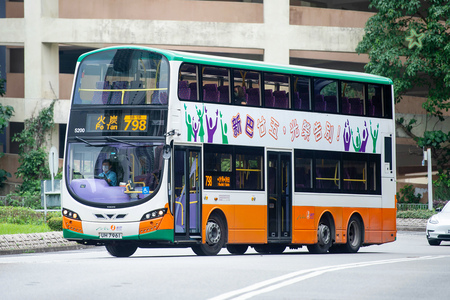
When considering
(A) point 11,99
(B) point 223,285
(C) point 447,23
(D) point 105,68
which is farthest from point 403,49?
(B) point 223,285

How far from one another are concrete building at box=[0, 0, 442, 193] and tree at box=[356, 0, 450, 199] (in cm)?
174

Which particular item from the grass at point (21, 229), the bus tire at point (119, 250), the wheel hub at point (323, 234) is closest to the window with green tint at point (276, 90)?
the wheel hub at point (323, 234)

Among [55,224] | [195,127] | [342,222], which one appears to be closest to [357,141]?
[342,222]

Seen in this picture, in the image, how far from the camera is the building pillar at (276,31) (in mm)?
40750

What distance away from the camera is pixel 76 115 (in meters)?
18.7

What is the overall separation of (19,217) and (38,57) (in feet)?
39.9

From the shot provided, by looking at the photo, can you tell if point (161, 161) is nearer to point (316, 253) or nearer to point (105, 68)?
point (105, 68)

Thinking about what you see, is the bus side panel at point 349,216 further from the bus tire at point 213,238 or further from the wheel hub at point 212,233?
the wheel hub at point 212,233

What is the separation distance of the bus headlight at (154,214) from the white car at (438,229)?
1240 centimetres

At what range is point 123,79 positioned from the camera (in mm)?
18531

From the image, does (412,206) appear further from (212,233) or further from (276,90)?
(212,233)

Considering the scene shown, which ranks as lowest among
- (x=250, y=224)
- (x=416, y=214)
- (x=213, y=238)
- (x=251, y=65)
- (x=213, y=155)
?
(x=416, y=214)

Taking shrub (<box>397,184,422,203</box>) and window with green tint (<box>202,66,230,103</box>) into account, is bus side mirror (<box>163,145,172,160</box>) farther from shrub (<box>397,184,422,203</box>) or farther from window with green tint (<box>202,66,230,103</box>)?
shrub (<box>397,184,422,203</box>)

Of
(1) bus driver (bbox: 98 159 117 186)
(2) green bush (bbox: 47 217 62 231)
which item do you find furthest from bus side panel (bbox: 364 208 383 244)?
(2) green bush (bbox: 47 217 62 231)
